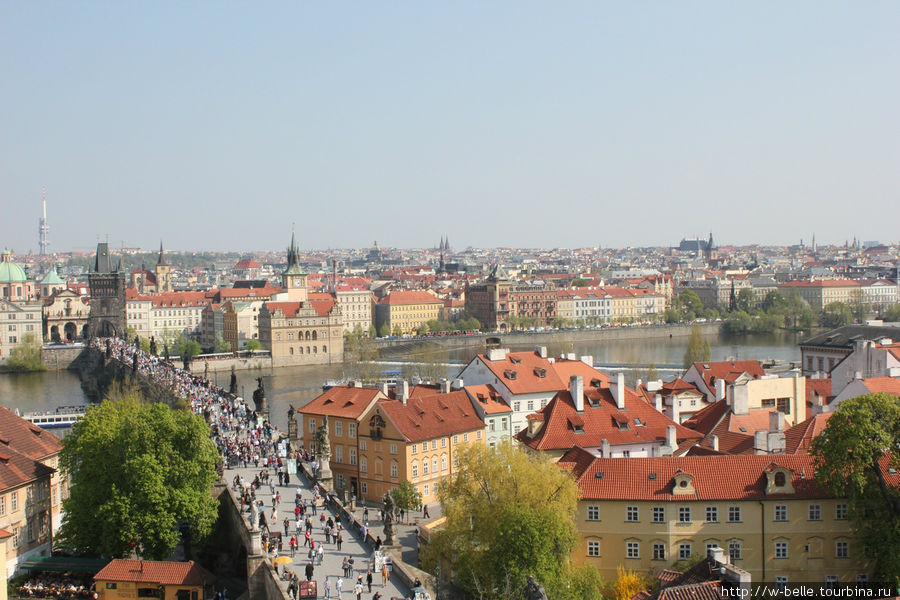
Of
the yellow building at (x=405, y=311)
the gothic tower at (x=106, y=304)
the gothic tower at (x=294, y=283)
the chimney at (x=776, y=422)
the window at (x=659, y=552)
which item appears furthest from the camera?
the yellow building at (x=405, y=311)

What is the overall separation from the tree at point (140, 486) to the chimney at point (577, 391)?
10.5m

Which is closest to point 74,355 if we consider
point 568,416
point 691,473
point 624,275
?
point 568,416

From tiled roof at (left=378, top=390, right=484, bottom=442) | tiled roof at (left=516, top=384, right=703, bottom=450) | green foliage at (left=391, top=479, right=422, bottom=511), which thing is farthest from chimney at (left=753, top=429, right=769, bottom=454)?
tiled roof at (left=378, top=390, right=484, bottom=442)

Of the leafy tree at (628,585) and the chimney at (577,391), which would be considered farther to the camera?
the chimney at (577,391)

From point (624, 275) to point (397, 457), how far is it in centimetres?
15999

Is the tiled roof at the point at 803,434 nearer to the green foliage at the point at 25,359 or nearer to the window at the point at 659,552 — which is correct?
the window at the point at 659,552

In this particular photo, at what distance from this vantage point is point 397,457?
30.3 m

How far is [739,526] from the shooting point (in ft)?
72.6

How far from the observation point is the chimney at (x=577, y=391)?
30.9 meters

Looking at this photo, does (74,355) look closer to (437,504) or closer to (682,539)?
(437,504)

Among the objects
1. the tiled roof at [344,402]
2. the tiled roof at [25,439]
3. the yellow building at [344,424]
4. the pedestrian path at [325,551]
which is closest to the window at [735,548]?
the pedestrian path at [325,551]

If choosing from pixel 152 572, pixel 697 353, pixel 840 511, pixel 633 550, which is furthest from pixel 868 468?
pixel 697 353

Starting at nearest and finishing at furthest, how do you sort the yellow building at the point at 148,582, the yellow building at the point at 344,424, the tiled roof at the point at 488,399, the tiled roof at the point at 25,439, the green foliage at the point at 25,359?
the yellow building at the point at 148,582 → the tiled roof at the point at 25,439 → the yellow building at the point at 344,424 → the tiled roof at the point at 488,399 → the green foliage at the point at 25,359

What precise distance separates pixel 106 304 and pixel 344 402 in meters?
72.0
